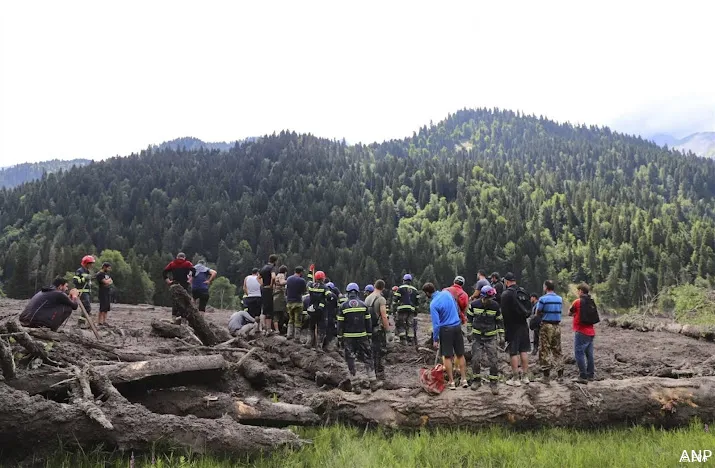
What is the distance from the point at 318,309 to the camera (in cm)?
1326

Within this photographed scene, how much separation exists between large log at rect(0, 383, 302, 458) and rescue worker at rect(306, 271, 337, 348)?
261 inches

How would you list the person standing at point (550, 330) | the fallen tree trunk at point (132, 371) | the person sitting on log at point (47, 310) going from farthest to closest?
the person standing at point (550, 330), the person sitting on log at point (47, 310), the fallen tree trunk at point (132, 371)

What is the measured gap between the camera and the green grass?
589cm

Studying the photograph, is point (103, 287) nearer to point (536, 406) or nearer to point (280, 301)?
point (280, 301)

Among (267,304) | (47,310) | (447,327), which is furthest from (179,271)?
(447,327)

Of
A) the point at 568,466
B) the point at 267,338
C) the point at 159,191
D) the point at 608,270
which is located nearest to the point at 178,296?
the point at 267,338

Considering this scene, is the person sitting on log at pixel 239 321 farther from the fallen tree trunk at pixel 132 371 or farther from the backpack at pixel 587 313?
the backpack at pixel 587 313

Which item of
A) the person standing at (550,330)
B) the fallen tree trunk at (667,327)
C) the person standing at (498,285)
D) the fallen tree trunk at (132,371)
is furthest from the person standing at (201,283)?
the fallen tree trunk at (667,327)

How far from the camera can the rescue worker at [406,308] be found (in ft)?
50.2

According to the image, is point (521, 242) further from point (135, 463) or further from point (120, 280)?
point (135, 463)

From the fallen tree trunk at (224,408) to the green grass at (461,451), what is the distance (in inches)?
14.1

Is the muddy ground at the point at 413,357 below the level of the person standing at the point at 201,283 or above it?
below

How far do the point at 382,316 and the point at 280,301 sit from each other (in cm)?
418

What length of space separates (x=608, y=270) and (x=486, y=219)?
110 feet
